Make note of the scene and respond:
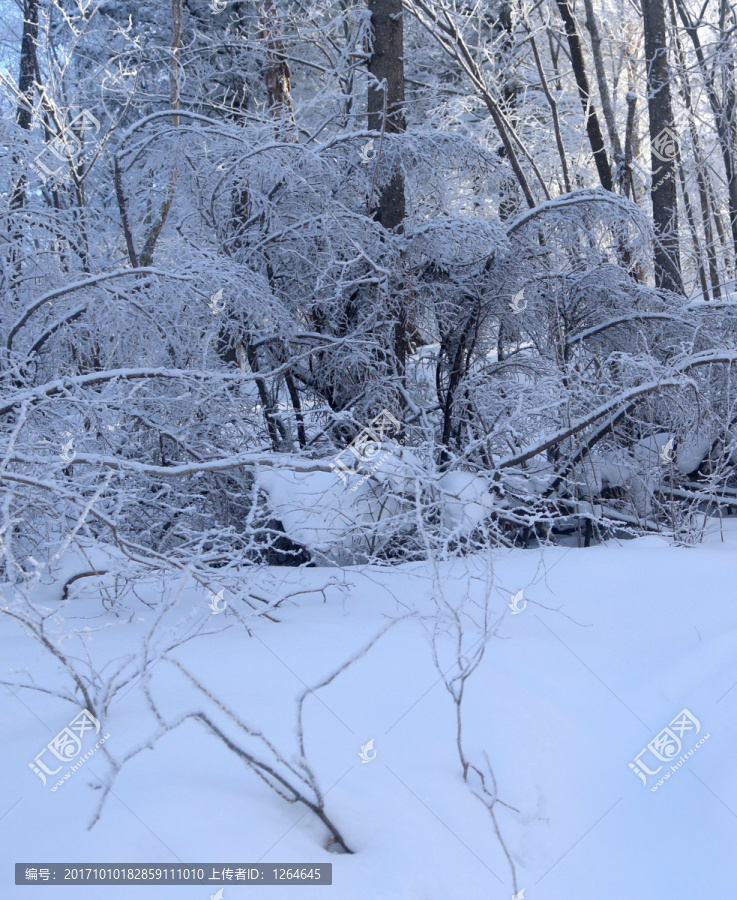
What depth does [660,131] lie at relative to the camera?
7.54m

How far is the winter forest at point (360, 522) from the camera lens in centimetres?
180

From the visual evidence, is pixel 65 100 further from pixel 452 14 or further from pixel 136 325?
pixel 136 325

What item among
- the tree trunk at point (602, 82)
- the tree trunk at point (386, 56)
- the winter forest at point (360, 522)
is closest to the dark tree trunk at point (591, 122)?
the winter forest at point (360, 522)

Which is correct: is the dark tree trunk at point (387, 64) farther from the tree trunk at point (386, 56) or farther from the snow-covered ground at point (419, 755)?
the snow-covered ground at point (419, 755)

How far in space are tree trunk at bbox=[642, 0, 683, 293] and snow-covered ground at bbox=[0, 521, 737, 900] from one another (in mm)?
5299

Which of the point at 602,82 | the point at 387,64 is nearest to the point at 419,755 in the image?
the point at 387,64

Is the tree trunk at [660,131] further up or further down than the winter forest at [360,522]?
further up

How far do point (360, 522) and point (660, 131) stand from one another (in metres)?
6.07

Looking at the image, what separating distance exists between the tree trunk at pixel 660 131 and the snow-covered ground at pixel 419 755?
530cm

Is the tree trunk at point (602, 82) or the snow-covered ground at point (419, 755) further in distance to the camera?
the tree trunk at point (602, 82)

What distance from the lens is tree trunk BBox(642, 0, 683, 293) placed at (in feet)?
23.7

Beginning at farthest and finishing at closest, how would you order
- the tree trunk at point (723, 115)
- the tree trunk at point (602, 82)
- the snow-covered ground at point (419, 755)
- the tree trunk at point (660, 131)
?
1. the tree trunk at point (723, 115)
2. the tree trunk at point (602, 82)
3. the tree trunk at point (660, 131)
4. the snow-covered ground at point (419, 755)

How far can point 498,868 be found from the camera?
1.76 m

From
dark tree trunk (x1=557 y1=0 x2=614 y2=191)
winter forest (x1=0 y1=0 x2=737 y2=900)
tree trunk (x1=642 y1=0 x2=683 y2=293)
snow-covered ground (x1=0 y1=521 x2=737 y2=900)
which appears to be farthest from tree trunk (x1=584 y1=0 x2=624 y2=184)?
snow-covered ground (x1=0 y1=521 x2=737 y2=900)
